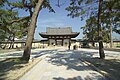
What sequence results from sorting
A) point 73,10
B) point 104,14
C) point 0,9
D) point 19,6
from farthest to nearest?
point 0,9 < point 19,6 < point 73,10 < point 104,14

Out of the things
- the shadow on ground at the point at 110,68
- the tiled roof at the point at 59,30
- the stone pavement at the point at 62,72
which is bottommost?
the stone pavement at the point at 62,72

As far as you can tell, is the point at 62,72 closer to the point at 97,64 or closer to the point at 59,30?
the point at 97,64

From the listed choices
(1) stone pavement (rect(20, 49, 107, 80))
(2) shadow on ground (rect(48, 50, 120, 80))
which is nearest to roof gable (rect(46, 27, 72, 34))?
(2) shadow on ground (rect(48, 50, 120, 80))

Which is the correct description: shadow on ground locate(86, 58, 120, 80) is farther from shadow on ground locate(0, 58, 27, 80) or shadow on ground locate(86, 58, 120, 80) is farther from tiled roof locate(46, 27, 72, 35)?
tiled roof locate(46, 27, 72, 35)

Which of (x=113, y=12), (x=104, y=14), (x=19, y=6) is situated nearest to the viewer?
(x=113, y=12)

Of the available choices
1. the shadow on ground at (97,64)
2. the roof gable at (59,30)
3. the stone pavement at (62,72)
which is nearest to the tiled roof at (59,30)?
the roof gable at (59,30)

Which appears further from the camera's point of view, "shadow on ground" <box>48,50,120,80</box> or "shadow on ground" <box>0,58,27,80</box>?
"shadow on ground" <box>48,50,120,80</box>

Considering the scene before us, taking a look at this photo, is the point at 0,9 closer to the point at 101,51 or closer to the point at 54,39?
the point at 101,51

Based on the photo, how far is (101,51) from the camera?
18.0 m

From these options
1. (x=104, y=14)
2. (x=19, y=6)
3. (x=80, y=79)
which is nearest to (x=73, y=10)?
(x=104, y=14)

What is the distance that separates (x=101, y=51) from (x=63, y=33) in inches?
1941

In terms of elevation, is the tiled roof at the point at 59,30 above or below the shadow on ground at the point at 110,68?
above

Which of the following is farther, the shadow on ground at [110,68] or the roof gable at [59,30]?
the roof gable at [59,30]

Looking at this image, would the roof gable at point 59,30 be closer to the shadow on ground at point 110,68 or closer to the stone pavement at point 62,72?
the stone pavement at point 62,72
